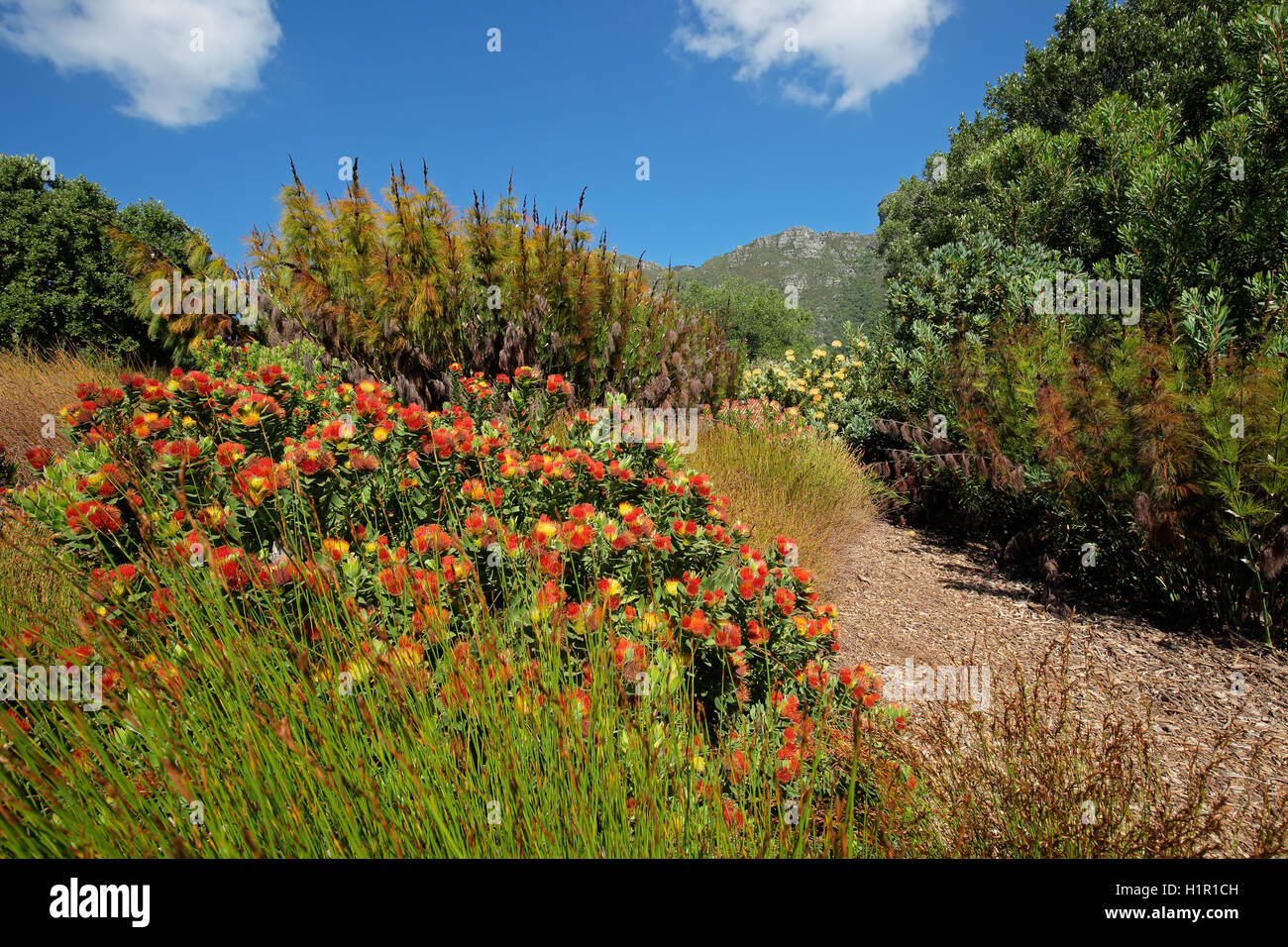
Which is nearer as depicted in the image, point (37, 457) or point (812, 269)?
point (37, 457)

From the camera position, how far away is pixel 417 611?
5.64ft

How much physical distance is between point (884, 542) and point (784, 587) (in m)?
3.41

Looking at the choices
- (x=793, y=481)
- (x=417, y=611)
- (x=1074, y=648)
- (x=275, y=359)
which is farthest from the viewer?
(x=793, y=481)

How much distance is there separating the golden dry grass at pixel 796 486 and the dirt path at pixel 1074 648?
34 centimetres

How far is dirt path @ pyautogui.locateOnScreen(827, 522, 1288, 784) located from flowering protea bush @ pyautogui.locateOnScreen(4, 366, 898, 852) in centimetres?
105

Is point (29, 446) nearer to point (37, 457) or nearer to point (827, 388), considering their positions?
point (37, 457)

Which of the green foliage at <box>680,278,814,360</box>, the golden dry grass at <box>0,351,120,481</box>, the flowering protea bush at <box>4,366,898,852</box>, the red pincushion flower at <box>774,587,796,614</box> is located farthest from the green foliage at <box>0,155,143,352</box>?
the green foliage at <box>680,278,814,360</box>

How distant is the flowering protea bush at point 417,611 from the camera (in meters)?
1.36

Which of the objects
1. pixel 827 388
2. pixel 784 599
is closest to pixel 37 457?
pixel 784 599

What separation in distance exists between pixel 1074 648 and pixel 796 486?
2.38 meters

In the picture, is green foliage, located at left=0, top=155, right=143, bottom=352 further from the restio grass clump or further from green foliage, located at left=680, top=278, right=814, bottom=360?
green foliage, located at left=680, top=278, right=814, bottom=360
